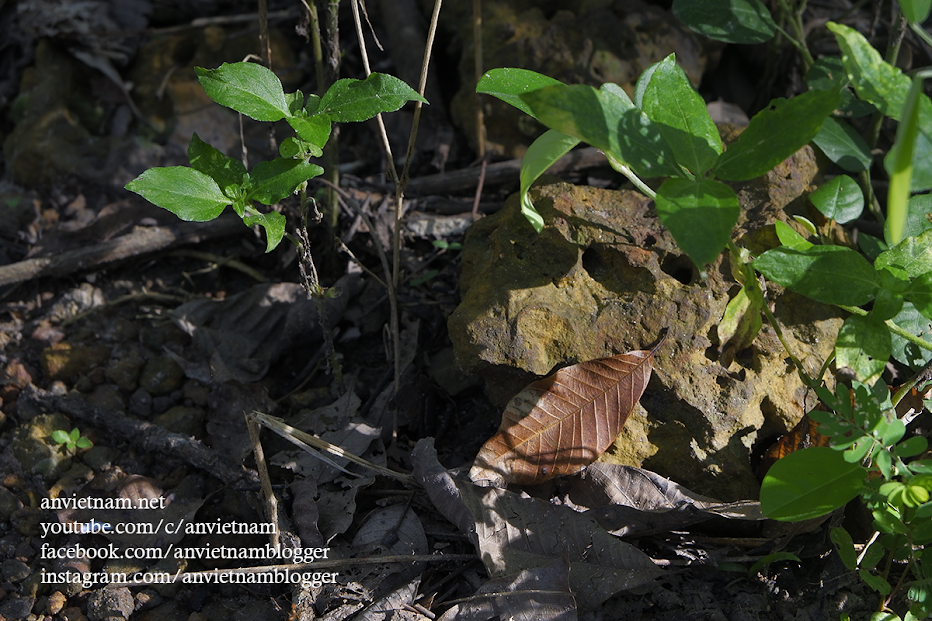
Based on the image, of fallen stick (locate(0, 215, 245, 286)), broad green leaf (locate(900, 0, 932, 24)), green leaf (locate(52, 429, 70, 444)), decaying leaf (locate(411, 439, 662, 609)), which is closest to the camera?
broad green leaf (locate(900, 0, 932, 24))

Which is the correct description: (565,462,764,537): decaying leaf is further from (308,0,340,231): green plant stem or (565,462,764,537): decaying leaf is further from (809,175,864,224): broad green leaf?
(308,0,340,231): green plant stem

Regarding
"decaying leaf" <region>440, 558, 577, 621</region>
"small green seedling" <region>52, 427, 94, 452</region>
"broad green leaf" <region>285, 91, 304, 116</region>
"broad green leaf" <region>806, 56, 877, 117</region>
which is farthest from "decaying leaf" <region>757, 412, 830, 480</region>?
"small green seedling" <region>52, 427, 94, 452</region>

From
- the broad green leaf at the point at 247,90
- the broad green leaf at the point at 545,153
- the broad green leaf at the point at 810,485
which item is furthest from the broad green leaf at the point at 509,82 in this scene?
the broad green leaf at the point at 810,485

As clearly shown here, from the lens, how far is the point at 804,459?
1555 millimetres

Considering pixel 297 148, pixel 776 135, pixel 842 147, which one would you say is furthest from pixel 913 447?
pixel 297 148

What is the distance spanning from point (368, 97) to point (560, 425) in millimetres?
990

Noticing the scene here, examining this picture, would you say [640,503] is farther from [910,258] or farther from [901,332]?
[910,258]

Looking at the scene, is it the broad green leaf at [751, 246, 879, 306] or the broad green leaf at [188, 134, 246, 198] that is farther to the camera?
the broad green leaf at [188, 134, 246, 198]

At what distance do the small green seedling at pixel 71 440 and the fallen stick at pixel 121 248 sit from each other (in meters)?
0.77

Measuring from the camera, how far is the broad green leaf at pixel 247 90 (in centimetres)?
164

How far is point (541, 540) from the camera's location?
1.80 m

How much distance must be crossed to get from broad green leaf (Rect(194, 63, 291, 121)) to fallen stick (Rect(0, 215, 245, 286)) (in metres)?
1.20

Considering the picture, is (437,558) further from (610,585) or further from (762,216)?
(762,216)

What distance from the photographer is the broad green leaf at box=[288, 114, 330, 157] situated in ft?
5.47
